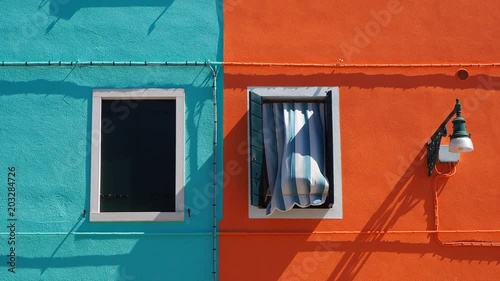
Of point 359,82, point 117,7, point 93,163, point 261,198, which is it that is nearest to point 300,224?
point 261,198

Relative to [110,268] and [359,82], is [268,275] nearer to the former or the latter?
[110,268]

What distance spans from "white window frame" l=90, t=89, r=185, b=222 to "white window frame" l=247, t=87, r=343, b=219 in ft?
2.39

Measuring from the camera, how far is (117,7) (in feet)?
30.5

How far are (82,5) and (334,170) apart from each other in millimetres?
3341

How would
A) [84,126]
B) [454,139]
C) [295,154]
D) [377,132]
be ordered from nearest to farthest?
[454,139] → [295,154] → [84,126] → [377,132]

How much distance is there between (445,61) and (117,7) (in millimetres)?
3705

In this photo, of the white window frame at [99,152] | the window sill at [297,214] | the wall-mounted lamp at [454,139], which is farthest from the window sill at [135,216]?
the wall-mounted lamp at [454,139]

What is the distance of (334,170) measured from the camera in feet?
29.1

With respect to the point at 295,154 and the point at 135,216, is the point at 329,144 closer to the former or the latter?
the point at 295,154

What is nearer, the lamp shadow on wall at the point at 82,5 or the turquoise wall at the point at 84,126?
the turquoise wall at the point at 84,126

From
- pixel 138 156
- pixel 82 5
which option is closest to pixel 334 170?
pixel 138 156

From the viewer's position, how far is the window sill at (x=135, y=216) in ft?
28.6

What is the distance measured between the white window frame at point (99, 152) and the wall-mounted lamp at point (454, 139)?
2.66 metres

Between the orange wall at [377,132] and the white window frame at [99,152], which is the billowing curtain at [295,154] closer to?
the orange wall at [377,132]
